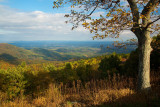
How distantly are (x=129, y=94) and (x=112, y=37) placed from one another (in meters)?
2.52

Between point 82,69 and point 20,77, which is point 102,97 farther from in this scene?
point 82,69

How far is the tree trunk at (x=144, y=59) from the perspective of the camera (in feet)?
15.9

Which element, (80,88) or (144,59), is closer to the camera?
(144,59)

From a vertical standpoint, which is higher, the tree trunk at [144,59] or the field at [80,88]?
the tree trunk at [144,59]

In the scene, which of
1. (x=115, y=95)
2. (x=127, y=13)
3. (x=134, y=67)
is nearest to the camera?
(x=127, y=13)

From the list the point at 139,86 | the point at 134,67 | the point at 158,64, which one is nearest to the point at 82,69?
the point at 134,67

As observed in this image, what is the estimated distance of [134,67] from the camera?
9117mm

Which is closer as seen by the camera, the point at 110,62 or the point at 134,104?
the point at 134,104

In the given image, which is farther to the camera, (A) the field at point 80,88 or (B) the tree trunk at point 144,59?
(B) the tree trunk at point 144,59

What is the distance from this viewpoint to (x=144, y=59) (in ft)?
15.9

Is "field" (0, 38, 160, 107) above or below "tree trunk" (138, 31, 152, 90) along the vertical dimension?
below

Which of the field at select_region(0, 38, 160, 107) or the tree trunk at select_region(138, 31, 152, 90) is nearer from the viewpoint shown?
the field at select_region(0, 38, 160, 107)

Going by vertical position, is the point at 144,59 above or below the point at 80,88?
above

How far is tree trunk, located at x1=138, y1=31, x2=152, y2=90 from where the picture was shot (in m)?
4.84
